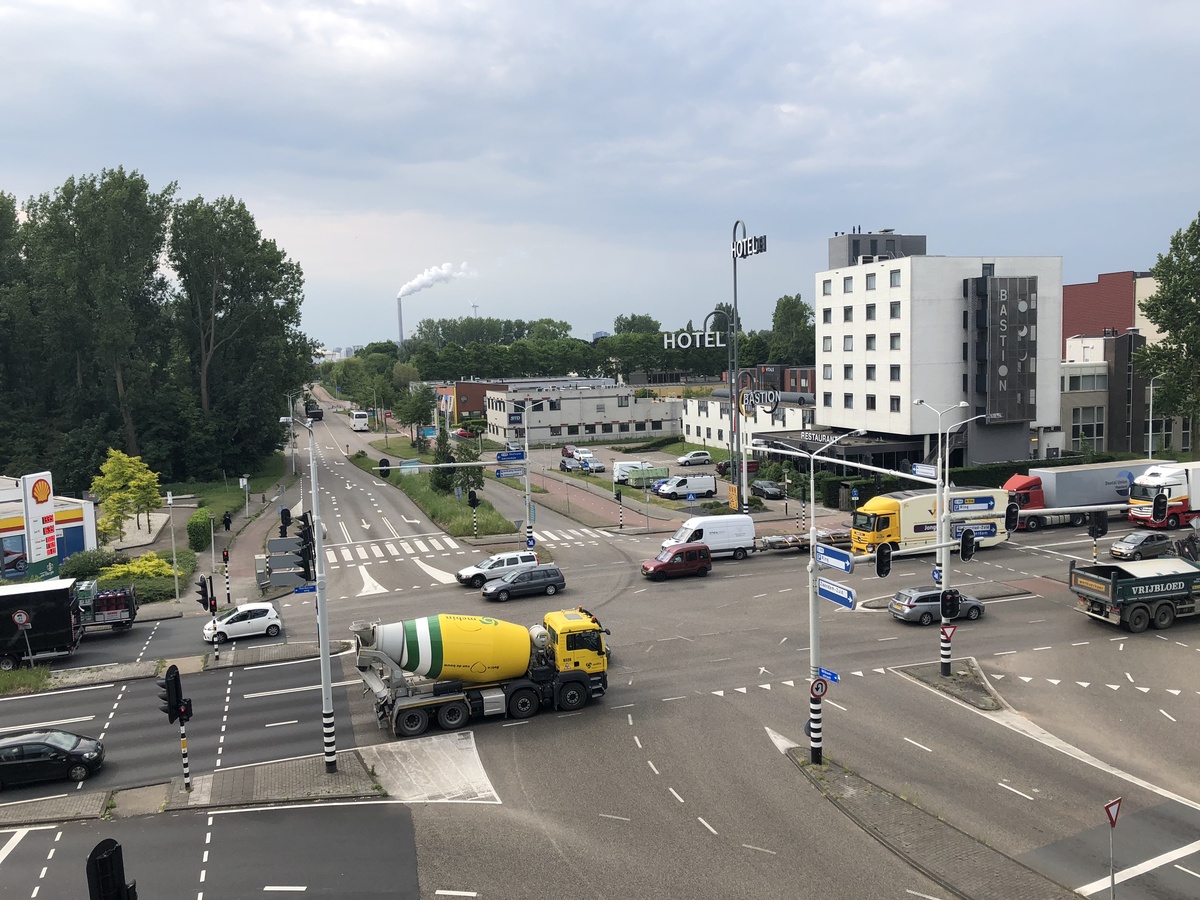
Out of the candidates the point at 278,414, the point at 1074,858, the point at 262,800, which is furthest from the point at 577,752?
the point at 278,414

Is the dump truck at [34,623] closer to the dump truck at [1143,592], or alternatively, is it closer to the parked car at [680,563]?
the parked car at [680,563]

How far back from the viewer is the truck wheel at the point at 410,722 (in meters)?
25.3

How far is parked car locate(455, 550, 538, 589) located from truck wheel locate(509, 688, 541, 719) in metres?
16.0

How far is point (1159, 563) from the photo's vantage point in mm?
34906

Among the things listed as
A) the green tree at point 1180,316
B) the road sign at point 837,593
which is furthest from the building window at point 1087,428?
the road sign at point 837,593

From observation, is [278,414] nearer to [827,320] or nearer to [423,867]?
[827,320]

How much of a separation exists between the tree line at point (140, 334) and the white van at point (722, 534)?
179 ft

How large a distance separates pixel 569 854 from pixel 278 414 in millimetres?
78943

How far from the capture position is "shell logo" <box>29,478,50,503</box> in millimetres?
45500

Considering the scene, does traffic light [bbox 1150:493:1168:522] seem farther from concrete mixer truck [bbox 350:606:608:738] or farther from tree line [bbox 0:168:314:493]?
tree line [bbox 0:168:314:493]

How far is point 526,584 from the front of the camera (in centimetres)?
4109

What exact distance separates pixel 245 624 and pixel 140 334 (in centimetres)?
5898

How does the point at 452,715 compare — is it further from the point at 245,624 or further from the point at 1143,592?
the point at 1143,592

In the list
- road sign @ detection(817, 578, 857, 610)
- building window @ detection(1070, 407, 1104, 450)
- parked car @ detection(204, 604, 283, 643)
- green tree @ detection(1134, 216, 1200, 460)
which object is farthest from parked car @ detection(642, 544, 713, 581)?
building window @ detection(1070, 407, 1104, 450)
